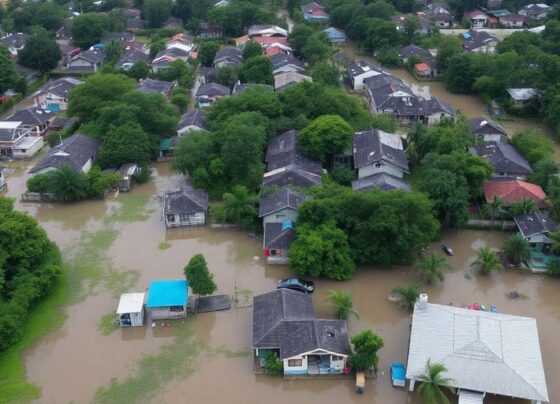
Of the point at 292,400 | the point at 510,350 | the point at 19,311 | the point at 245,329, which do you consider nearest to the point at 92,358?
the point at 19,311

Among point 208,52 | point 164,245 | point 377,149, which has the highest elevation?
point 377,149

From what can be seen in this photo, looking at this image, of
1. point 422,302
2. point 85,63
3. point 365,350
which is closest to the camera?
point 365,350

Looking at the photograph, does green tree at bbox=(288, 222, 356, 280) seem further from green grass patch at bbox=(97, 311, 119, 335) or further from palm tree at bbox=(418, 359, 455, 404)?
green grass patch at bbox=(97, 311, 119, 335)

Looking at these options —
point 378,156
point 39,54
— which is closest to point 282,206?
point 378,156

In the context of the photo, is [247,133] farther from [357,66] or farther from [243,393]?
A: [357,66]

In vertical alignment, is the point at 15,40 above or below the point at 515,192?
below

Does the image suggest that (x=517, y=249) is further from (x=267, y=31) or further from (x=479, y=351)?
(x=267, y=31)
